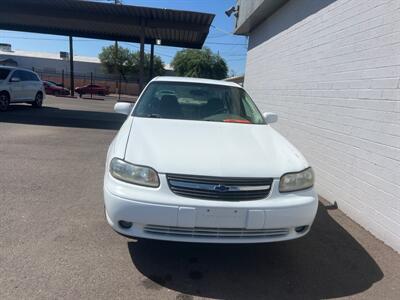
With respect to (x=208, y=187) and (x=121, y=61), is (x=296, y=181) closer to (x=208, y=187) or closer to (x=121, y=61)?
(x=208, y=187)

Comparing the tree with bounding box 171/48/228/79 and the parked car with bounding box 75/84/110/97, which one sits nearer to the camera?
the parked car with bounding box 75/84/110/97

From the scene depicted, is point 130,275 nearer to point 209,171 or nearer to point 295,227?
point 209,171

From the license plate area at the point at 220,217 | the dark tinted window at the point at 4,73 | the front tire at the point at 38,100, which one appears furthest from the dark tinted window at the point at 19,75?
the license plate area at the point at 220,217

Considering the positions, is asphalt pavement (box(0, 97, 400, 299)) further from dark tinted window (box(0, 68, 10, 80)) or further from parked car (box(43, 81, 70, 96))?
parked car (box(43, 81, 70, 96))

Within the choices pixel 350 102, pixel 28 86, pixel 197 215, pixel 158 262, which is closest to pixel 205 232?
pixel 197 215

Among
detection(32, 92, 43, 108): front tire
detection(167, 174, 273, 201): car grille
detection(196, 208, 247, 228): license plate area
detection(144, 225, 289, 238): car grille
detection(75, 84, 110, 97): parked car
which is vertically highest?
detection(167, 174, 273, 201): car grille

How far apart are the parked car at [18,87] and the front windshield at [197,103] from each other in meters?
10.6

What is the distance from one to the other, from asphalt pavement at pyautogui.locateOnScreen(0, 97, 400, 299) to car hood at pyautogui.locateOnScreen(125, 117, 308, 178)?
3.05 ft

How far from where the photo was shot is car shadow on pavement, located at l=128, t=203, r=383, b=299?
275 centimetres

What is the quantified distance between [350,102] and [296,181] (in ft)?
7.44

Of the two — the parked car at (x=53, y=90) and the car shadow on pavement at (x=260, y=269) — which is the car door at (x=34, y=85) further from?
the parked car at (x=53, y=90)

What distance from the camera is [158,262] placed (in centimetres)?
307

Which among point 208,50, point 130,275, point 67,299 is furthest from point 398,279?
point 208,50

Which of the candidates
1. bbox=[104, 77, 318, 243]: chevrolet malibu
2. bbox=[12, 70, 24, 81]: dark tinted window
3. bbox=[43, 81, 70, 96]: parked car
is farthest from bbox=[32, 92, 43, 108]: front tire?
bbox=[43, 81, 70, 96]: parked car
